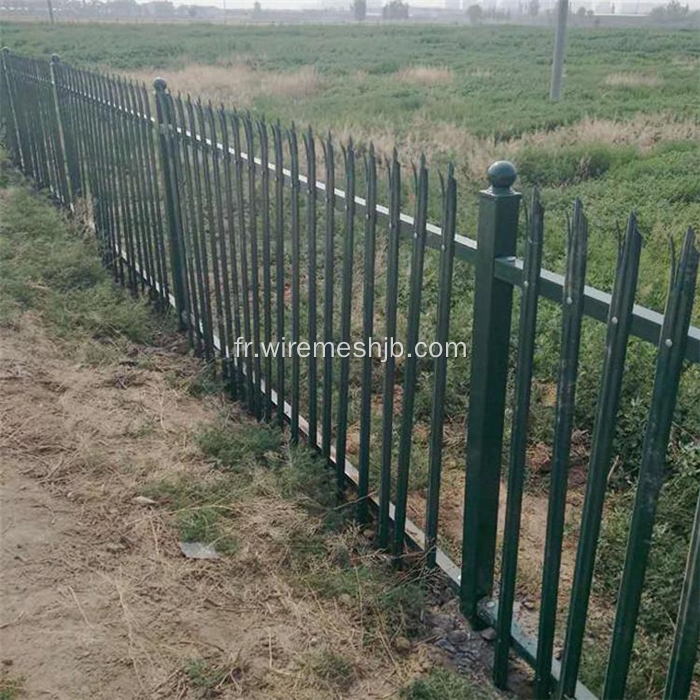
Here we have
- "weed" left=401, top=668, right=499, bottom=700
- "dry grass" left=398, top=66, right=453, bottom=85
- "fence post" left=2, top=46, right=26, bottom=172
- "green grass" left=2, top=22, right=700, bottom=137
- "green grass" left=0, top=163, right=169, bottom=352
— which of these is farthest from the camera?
"dry grass" left=398, top=66, right=453, bottom=85

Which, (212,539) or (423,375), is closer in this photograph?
(212,539)

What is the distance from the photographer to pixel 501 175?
2.36 metres

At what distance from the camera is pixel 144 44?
40875 millimetres

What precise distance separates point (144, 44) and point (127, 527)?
4215 centimetres

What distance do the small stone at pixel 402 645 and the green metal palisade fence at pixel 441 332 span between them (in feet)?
0.86

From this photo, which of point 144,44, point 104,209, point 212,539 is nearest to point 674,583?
point 212,539

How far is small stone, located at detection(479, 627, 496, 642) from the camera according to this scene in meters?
2.84

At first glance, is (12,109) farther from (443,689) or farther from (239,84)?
(239,84)

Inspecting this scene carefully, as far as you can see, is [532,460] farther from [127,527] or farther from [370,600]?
[127,527]

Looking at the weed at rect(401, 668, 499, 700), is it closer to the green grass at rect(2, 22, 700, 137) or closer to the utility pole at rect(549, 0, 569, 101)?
the green grass at rect(2, 22, 700, 137)

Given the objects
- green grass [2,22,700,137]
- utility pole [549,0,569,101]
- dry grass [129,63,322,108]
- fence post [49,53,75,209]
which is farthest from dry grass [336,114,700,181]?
dry grass [129,63,322,108]

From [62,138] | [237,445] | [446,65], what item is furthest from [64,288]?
[446,65]

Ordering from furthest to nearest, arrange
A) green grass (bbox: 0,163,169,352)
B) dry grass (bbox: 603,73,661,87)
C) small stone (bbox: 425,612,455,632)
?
dry grass (bbox: 603,73,661,87) → green grass (bbox: 0,163,169,352) → small stone (bbox: 425,612,455,632)

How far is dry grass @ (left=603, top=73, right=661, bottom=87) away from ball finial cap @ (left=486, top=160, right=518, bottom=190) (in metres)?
20.0
